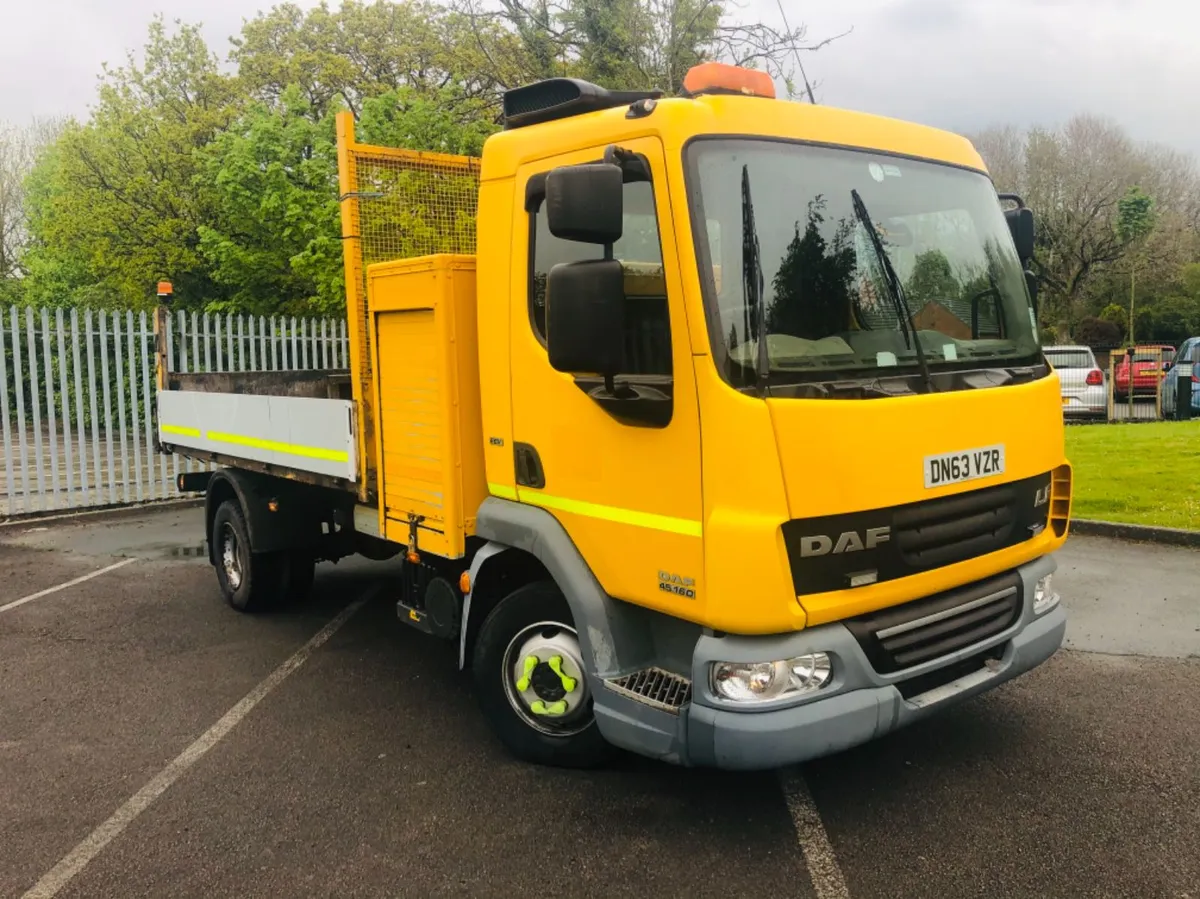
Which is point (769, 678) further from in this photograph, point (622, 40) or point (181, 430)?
point (622, 40)

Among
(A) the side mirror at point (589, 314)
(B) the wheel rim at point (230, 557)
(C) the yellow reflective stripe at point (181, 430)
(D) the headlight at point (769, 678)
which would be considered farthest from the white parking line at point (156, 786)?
(A) the side mirror at point (589, 314)

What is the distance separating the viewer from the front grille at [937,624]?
335 cm

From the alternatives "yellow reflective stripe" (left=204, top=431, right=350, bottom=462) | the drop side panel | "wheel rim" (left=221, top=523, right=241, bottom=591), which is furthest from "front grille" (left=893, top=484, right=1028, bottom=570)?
"wheel rim" (left=221, top=523, right=241, bottom=591)

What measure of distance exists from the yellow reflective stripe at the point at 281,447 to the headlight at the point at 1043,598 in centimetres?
330

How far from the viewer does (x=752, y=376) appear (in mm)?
3129

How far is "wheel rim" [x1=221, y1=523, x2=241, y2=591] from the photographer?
6.78 metres

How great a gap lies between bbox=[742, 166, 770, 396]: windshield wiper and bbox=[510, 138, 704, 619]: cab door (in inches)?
9.0

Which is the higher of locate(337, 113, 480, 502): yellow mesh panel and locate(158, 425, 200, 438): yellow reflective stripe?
locate(337, 113, 480, 502): yellow mesh panel

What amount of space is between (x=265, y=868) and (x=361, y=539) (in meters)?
2.85

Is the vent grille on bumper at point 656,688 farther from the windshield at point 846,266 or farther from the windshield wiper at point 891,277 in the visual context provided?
the windshield wiper at point 891,277

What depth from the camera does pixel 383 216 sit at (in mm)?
4992

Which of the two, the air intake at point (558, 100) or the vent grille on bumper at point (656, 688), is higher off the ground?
the air intake at point (558, 100)

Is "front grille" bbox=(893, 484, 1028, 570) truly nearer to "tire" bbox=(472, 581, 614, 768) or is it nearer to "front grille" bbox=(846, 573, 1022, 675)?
"front grille" bbox=(846, 573, 1022, 675)

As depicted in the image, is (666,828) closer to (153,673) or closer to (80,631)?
(153,673)
